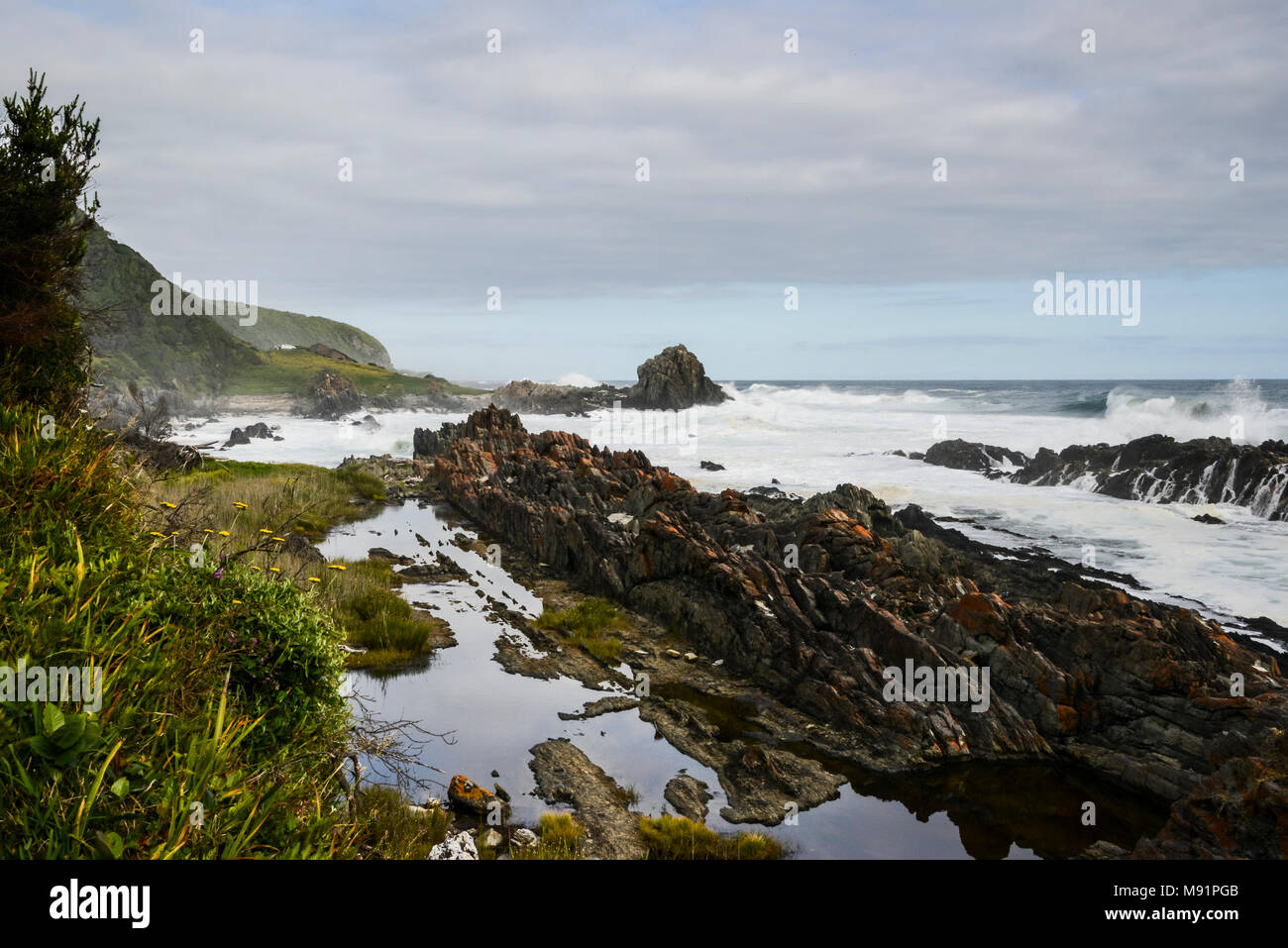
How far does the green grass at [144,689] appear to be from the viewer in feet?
14.7

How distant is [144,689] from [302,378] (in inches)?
5630

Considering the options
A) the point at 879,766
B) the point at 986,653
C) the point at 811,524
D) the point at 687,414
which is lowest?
the point at 879,766

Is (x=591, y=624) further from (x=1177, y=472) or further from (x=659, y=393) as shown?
(x=659, y=393)

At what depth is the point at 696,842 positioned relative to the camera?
9.92m

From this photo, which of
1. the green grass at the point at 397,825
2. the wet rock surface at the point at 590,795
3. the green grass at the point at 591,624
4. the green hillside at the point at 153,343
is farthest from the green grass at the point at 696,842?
the green hillside at the point at 153,343

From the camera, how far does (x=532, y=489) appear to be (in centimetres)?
3384

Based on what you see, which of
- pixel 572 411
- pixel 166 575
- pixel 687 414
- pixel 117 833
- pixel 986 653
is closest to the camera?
pixel 117 833

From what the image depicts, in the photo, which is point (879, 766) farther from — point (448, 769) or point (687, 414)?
point (687, 414)

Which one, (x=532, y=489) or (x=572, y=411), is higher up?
(x=572, y=411)

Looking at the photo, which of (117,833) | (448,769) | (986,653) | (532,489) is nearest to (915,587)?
(986,653)

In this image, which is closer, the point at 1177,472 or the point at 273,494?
the point at 273,494

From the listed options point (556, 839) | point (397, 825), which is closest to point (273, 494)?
point (397, 825)

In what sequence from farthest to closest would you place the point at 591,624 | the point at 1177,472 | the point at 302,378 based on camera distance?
the point at 302,378 < the point at 1177,472 < the point at 591,624
